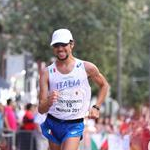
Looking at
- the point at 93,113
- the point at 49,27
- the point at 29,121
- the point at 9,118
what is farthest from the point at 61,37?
the point at 49,27

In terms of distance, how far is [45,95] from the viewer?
9.58 metres

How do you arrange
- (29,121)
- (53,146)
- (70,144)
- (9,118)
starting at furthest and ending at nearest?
(29,121) < (9,118) < (53,146) < (70,144)

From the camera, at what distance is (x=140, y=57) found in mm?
54562

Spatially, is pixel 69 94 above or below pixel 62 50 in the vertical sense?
below

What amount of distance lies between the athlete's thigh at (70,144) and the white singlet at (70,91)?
0.84 ft

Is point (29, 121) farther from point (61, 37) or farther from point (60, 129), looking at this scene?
point (61, 37)

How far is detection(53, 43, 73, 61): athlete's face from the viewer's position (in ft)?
31.3

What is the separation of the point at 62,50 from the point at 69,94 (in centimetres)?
57

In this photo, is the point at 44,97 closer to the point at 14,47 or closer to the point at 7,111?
the point at 7,111

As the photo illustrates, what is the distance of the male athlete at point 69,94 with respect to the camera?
976 cm

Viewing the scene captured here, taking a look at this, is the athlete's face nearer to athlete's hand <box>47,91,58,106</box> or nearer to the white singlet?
the white singlet

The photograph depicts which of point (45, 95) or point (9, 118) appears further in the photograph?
point (9, 118)

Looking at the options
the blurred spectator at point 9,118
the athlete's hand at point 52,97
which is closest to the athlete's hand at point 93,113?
the athlete's hand at point 52,97

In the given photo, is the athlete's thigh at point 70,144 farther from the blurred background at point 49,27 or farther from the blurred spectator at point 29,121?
the blurred background at point 49,27
